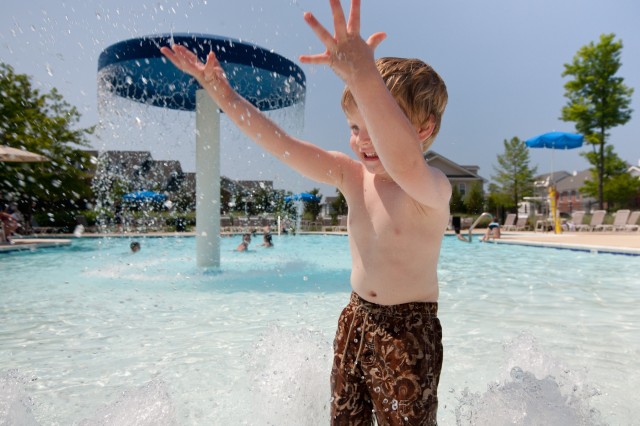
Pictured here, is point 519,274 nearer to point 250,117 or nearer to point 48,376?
point 48,376

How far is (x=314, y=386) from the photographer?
2590 mm

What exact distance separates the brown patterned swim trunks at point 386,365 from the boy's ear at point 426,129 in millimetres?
523

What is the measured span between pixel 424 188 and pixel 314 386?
1.71 meters

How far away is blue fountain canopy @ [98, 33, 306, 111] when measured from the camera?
7.70m

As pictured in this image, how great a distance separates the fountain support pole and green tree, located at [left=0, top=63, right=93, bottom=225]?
1841cm

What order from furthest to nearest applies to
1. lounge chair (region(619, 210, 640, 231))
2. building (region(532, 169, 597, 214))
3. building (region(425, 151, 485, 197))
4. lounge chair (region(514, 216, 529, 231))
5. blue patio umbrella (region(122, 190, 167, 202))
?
building (region(532, 169, 597, 214)) < building (region(425, 151, 485, 197)) < blue patio umbrella (region(122, 190, 167, 202)) < lounge chair (region(514, 216, 529, 231)) < lounge chair (region(619, 210, 640, 231))

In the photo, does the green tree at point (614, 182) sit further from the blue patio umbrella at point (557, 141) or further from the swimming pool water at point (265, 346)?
the swimming pool water at point (265, 346)

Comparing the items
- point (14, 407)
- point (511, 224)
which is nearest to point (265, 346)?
point (14, 407)

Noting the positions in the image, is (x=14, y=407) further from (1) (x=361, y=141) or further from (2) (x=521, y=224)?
(2) (x=521, y=224)

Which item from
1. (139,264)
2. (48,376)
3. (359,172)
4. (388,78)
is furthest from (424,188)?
(139,264)

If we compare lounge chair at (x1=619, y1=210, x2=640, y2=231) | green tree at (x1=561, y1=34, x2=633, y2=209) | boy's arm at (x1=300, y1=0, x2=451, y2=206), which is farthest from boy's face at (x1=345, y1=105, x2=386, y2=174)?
green tree at (x1=561, y1=34, x2=633, y2=209)

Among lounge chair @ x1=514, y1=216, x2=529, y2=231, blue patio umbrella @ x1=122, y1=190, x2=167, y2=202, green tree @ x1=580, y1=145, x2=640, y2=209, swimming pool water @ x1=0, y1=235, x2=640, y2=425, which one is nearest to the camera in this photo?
swimming pool water @ x1=0, y1=235, x2=640, y2=425

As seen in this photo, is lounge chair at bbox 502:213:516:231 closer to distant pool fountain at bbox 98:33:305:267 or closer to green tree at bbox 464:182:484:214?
green tree at bbox 464:182:484:214

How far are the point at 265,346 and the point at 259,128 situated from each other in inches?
89.1
